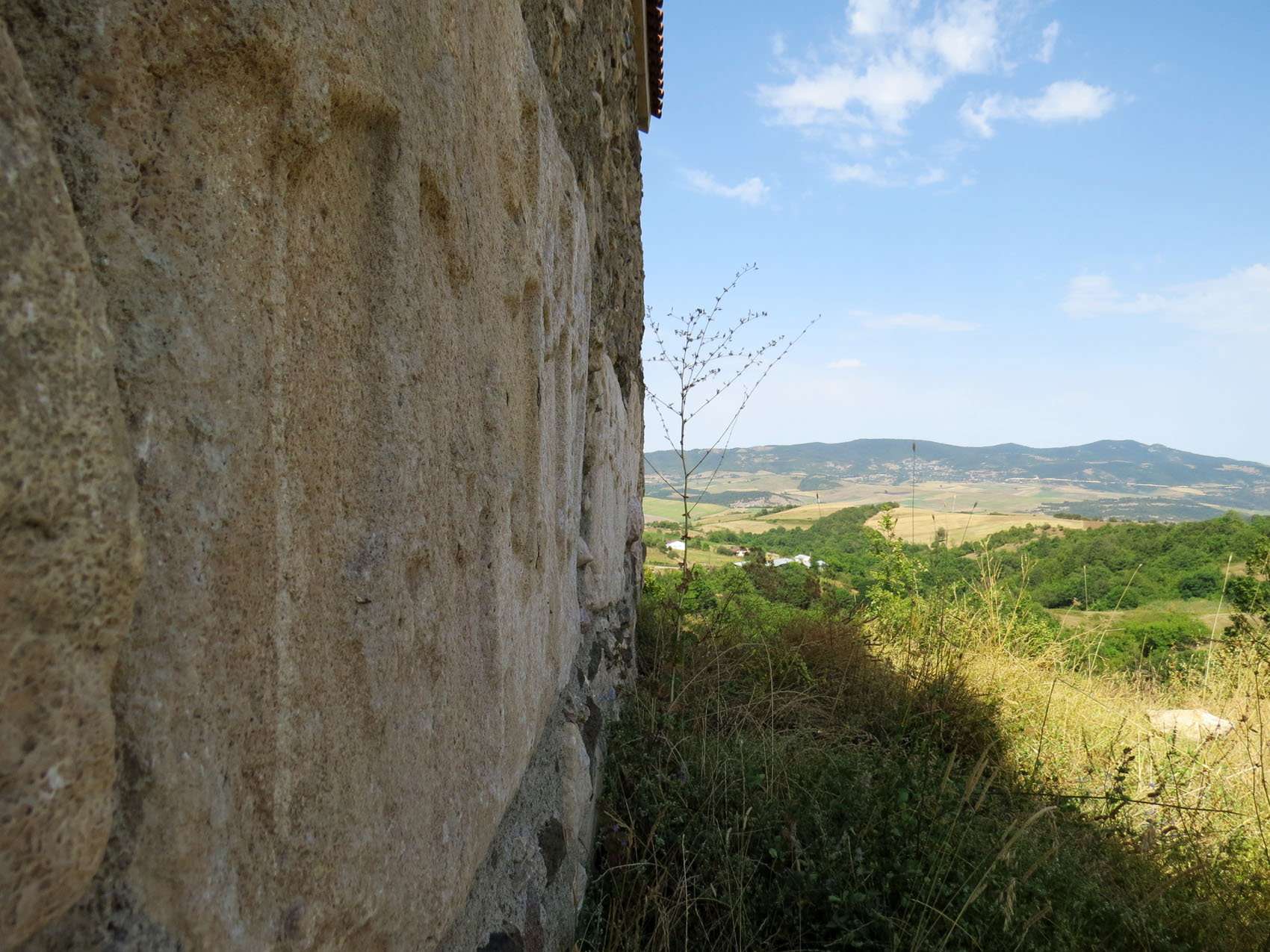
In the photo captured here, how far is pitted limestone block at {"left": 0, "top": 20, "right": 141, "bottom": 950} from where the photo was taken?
33 cm

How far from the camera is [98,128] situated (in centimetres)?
42

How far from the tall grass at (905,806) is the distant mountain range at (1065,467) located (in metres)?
18.2

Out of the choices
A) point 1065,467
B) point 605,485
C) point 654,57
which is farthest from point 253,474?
point 1065,467

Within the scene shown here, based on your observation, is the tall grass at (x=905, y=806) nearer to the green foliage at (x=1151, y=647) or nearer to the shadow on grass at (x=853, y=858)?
the shadow on grass at (x=853, y=858)

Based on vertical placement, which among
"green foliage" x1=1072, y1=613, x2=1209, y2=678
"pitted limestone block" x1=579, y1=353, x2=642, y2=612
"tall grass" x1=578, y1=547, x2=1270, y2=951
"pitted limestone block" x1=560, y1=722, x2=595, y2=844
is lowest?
"green foliage" x1=1072, y1=613, x2=1209, y2=678

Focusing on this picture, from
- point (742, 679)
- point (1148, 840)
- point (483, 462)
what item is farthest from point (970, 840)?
point (483, 462)

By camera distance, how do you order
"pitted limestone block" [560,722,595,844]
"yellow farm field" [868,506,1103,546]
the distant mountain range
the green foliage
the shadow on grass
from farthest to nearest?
the distant mountain range
"yellow farm field" [868,506,1103,546]
the green foliage
the shadow on grass
"pitted limestone block" [560,722,595,844]

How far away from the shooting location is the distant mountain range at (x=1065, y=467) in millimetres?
29906

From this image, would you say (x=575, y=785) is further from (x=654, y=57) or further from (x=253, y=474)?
(x=654, y=57)

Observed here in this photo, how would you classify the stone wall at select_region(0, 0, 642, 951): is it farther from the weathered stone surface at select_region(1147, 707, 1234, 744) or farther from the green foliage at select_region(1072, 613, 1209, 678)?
the green foliage at select_region(1072, 613, 1209, 678)

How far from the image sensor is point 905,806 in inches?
81.0

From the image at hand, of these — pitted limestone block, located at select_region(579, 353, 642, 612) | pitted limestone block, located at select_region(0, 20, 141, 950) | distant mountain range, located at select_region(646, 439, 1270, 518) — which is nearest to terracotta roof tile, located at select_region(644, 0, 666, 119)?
pitted limestone block, located at select_region(579, 353, 642, 612)

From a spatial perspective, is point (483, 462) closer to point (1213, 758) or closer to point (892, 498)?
point (1213, 758)

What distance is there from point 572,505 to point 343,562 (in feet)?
3.58
